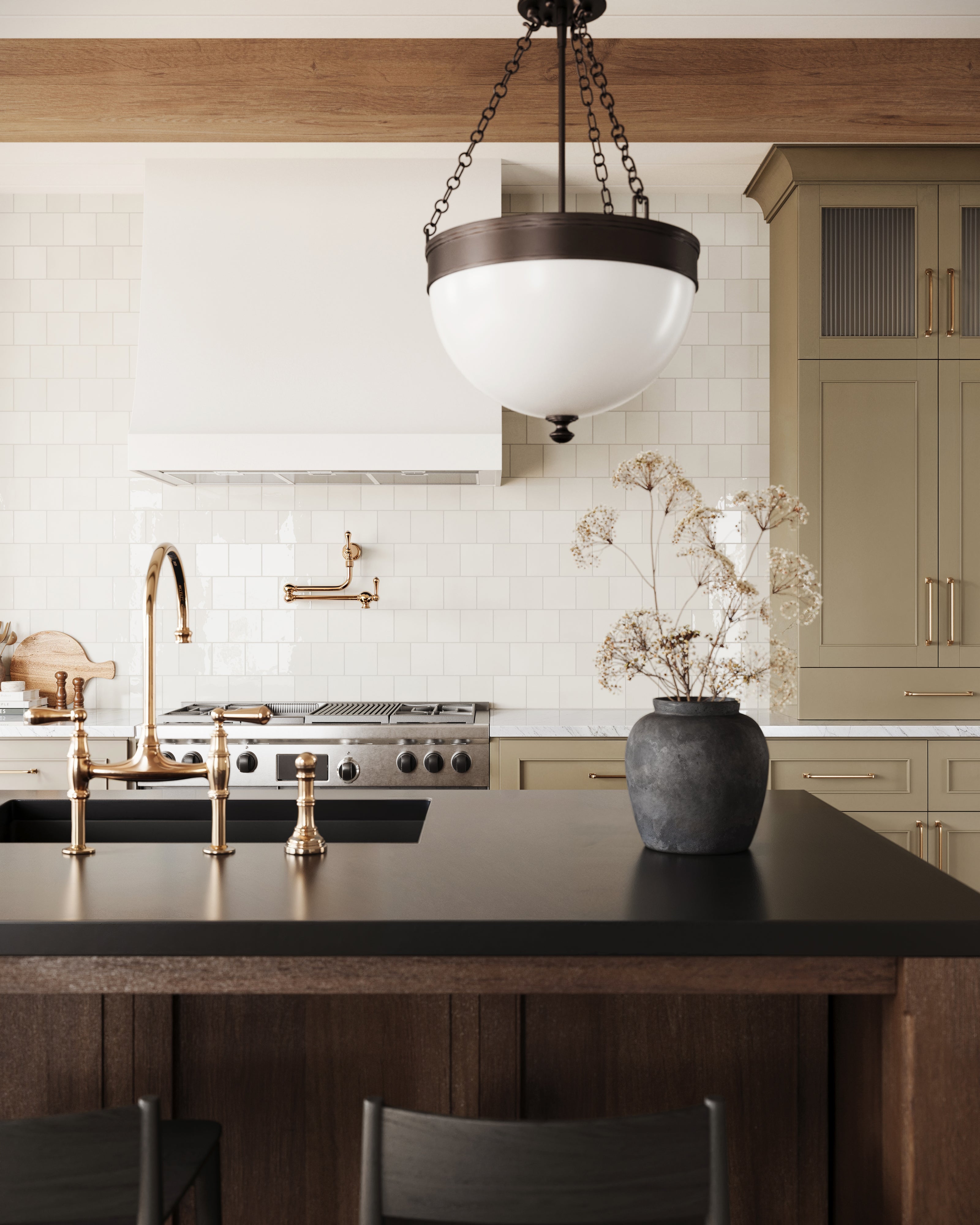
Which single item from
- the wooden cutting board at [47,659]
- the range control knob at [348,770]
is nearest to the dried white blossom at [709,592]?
the range control knob at [348,770]

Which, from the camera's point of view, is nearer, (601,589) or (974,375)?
(974,375)

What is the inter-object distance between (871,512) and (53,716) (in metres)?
2.87

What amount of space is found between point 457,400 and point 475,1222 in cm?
292

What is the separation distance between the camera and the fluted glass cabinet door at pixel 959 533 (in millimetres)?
3666

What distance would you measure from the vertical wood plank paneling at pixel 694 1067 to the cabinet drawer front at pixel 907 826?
200cm

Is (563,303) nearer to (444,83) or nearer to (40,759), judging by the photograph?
(444,83)

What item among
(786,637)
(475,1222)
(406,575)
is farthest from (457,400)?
(475,1222)

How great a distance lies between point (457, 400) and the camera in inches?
144

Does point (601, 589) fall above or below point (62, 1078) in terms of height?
above

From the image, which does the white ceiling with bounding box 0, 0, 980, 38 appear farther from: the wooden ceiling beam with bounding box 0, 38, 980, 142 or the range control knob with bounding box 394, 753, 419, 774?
the range control knob with bounding box 394, 753, 419, 774

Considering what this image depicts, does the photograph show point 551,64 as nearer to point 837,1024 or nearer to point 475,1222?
point 837,1024

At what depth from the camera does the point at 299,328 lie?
145 inches

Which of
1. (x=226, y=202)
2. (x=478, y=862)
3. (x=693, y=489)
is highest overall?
(x=226, y=202)

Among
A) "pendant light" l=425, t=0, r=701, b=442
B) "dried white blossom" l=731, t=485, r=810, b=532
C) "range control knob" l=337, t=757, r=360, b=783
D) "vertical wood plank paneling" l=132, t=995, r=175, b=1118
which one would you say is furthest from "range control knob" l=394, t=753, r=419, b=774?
"pendant light" l=425, t=0, r=701, b=442
